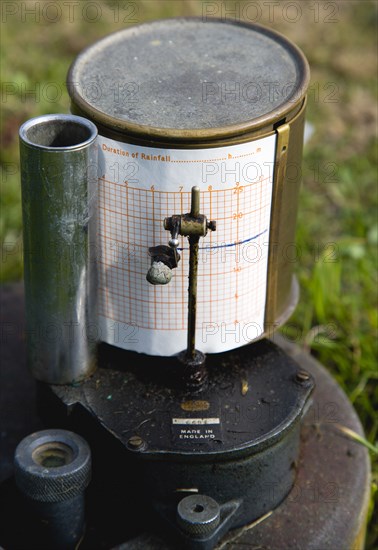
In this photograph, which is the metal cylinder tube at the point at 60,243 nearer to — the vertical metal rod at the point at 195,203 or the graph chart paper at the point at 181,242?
the graph chart paper at the point at 181,242

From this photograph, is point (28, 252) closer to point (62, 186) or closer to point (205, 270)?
point (62, 186)

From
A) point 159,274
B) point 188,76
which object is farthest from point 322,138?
point 159,274

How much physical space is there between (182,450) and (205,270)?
323 millimetres

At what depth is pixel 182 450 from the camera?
1.51 metres

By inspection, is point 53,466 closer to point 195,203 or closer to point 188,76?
point 195,203

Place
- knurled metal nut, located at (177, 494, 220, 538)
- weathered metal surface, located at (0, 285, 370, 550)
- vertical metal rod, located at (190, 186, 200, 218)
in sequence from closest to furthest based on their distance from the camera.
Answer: vertical metal rod, located at (190, 186, 200, 218), knurled metal nut, located at (177, 494, 220, 538), weathered metal surface, located at (0, 285, 370, 550)

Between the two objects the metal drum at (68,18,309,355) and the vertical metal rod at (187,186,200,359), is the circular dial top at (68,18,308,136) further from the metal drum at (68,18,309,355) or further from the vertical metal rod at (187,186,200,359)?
the vertical metal rod at (187,186,200,359)

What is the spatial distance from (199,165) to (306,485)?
729mm

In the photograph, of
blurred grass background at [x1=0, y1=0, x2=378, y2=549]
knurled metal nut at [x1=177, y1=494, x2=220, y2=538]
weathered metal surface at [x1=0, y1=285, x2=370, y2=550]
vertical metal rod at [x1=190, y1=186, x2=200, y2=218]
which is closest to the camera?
vertical metal rod at [x1=190, y1=186, x2=200, y2=218]

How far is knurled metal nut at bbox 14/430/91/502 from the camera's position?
147 cm

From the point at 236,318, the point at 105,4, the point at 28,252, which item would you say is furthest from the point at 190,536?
the point at 105,4

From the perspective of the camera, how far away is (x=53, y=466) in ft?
5.00

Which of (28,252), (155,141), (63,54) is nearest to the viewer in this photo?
(155,141)

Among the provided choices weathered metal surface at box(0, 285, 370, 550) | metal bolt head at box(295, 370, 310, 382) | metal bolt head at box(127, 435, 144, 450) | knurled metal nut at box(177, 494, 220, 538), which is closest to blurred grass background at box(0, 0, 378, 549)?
weathered metal surface at box(0, 285, 370, 550)
